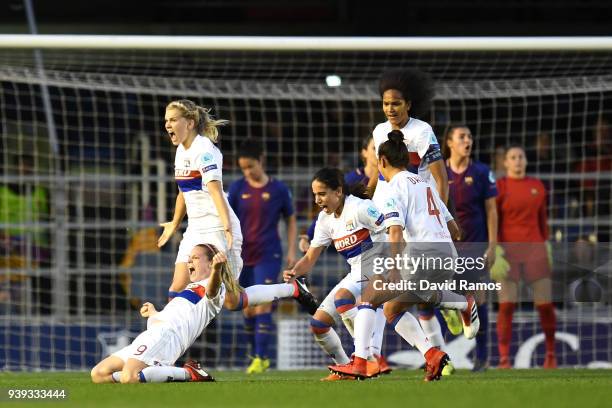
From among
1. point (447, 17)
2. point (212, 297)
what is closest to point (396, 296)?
point (212, 297)

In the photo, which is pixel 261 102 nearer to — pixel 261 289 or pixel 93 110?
pixel 93 110

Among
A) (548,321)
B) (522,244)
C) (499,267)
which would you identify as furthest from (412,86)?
(548,321)

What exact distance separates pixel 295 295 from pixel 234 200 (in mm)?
2769

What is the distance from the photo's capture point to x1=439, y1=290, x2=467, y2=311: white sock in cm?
860

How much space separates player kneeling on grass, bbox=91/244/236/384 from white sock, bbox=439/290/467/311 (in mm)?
1404

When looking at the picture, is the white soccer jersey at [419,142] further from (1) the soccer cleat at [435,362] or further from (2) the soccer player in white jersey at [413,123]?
(1) the soccer cleat at [435,362]

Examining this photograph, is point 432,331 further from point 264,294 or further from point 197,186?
point 197,186

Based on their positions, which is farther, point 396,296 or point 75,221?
point 75,221

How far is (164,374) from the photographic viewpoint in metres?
8.00

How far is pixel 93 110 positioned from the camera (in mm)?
14570

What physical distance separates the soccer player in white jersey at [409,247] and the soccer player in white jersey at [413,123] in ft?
0.85

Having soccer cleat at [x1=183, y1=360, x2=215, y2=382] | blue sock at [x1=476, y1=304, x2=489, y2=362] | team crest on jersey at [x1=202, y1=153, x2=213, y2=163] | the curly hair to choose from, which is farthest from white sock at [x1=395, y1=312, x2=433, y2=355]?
blue sock at [x1=476, y1=304, x2=489, y2=362]

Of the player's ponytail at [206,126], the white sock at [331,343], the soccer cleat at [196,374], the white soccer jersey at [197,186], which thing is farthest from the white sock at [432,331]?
the player's ponytail at [206,126]

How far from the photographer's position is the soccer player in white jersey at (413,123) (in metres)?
8.62
